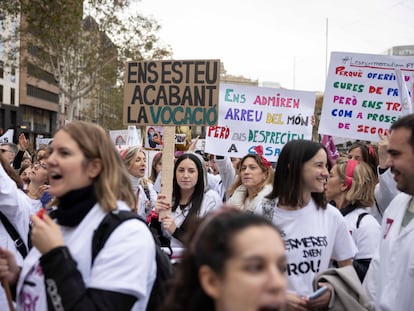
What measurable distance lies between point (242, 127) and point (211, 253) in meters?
5.37

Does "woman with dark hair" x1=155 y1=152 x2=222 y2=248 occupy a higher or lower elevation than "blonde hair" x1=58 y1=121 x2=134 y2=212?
lower

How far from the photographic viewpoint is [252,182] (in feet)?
18.6

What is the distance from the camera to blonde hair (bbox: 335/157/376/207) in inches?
169

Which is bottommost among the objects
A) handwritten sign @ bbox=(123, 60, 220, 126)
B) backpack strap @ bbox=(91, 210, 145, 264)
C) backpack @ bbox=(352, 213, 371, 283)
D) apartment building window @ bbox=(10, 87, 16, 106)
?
backpack @ bbox=(352, 213, 371, 283)

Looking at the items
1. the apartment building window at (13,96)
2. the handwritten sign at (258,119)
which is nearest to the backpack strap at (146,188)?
the handwritten sign at (258,119)

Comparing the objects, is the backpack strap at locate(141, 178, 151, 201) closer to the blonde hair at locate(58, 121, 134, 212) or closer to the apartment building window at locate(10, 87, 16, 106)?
the blonde hair at locate(58, 121, 134, 212)

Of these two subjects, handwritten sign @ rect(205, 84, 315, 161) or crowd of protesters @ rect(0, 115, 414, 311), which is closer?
crowd of protesters @ rect(0, 115, 414, 311)

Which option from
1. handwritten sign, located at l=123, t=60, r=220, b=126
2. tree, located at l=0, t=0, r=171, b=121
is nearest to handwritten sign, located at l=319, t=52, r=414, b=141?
handwritten sign, located at l=123, t=60, r=220, b=126

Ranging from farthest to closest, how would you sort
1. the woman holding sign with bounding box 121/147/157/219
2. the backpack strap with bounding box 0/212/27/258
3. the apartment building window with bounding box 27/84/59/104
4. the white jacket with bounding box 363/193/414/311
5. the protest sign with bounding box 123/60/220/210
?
1. the apartment building window with bounding box 27/84/59/104
2. the woman holding sign with bounding box 121/147/157/219
3. the protest sign with bounding box 123/60/220/210
4. the backpack strap with bounding box 0/212/27/258
5. the white jacket with bounding box 363/193/414/311

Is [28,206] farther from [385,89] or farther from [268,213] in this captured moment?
[385,89]

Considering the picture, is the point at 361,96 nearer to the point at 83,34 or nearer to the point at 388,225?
the point at 388,225

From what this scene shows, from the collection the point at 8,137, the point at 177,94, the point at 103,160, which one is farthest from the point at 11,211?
the point at 8,137

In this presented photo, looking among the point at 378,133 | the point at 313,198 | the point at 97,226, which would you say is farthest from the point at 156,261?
the point at 378,133

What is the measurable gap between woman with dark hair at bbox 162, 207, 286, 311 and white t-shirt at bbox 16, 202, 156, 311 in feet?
0.96
